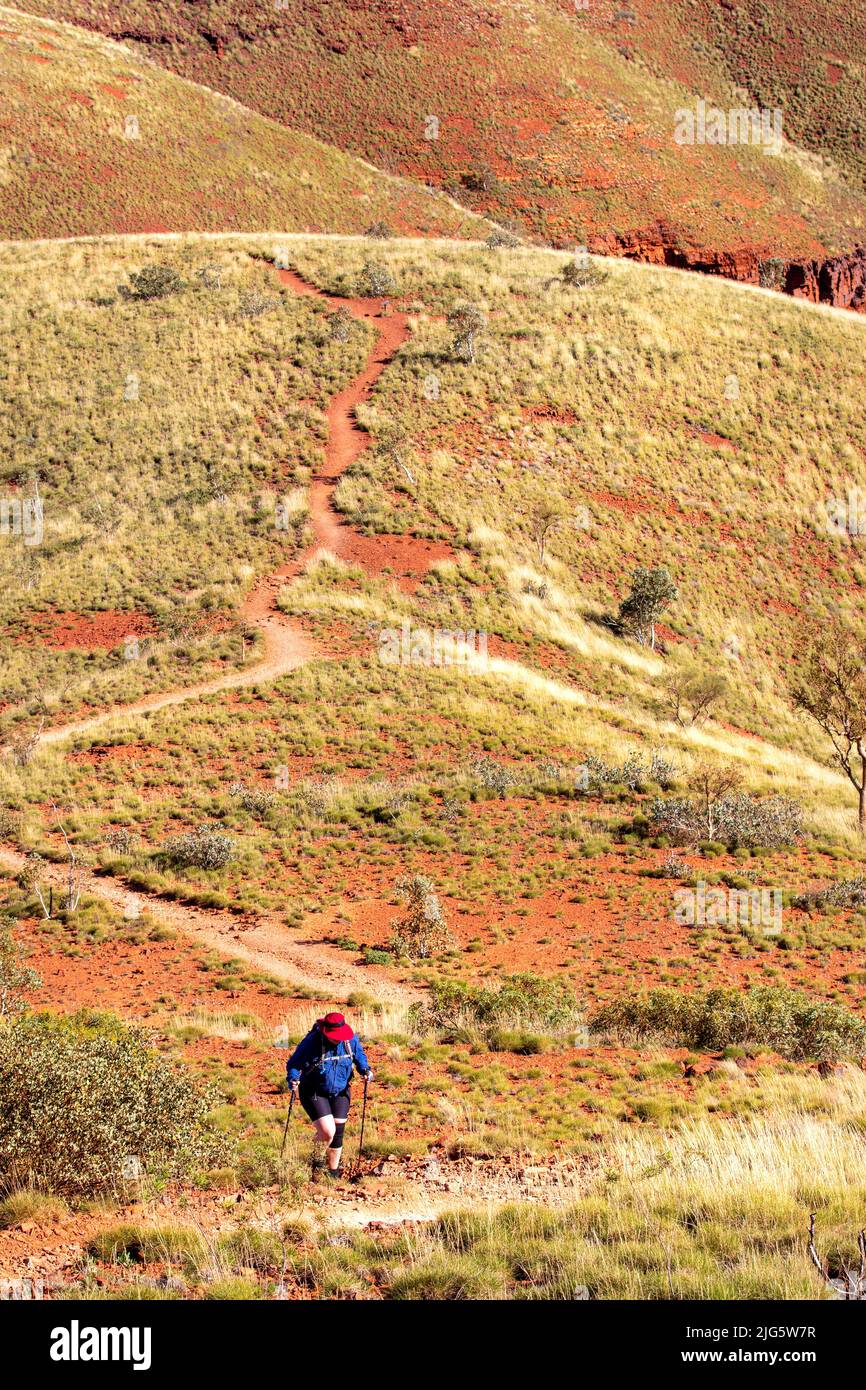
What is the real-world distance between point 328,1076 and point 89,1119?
1801mm

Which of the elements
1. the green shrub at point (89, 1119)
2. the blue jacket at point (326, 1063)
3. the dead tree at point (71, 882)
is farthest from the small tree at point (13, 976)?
the blue jacket at point (326, 1063)

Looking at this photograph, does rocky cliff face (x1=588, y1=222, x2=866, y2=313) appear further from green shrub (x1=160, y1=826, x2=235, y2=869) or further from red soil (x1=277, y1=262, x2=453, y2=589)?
green shrub (x1=160, y1=826, x2=235, y2=869)

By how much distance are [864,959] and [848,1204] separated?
355 inches

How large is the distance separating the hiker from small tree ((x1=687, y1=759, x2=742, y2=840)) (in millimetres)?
12571

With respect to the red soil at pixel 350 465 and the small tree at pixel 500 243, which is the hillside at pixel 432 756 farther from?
the small tree at pixel 500 243

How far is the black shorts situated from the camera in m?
8.18

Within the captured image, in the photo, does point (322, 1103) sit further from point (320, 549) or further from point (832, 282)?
point (832, 282)

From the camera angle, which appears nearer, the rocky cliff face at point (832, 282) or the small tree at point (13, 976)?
the small tree at point (13, 976)

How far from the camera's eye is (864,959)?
587 inches

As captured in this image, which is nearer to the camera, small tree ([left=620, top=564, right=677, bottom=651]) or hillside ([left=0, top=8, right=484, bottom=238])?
small tree ([left=620, top=564, right=677, bottom=651])

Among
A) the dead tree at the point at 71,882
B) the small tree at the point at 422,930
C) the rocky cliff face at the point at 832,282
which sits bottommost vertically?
the small tree at the point at 422,930

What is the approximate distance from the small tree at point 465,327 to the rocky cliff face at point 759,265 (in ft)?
123

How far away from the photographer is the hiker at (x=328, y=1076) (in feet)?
26.8

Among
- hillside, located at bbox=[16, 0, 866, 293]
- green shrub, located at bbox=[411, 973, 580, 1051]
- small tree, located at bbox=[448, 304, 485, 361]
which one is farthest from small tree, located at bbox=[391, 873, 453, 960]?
hillside, located at bbox=[16, 0, 866, 293]
